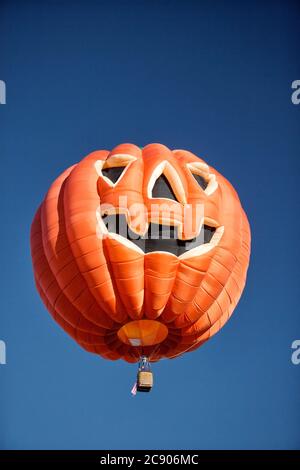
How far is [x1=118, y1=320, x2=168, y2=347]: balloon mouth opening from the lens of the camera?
1720cm

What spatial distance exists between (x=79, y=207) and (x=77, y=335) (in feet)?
8.16

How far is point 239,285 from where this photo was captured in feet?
59.3

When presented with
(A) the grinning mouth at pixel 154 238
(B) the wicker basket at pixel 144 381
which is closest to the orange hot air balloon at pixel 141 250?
(A) the grinning mouth at pixel 154 238

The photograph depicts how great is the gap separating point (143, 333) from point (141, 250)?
1699 mm

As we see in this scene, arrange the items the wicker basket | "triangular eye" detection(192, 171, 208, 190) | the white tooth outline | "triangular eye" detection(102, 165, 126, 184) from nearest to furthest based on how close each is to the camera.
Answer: the white tooth outline → "triangular eye" detection(102, 165, 126, 184) → "triangular eye" detection(192, 171, 208, 190) → the wicker basket

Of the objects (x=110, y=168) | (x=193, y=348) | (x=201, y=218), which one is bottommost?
(x=193, y=348)

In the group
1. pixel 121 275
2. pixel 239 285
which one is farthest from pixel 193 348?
pixel 121 275

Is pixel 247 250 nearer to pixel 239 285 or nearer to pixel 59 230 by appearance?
pixel 239 285

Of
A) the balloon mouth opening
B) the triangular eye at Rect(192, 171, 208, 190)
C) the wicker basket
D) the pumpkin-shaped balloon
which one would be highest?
the triangular eye at Rect(192, 171, 208, 190)

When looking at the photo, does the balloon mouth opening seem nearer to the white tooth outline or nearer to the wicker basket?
the wicker basket

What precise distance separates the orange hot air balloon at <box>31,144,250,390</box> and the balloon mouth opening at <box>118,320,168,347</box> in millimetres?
17

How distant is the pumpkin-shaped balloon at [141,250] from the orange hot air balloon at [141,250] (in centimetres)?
2

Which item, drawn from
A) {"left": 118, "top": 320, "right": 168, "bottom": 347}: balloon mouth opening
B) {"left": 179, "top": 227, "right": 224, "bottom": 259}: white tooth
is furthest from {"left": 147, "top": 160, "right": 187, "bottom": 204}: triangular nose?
{"left": 118, "top": 320, "right": 168, "bottom": 347}: balloon mouth opening

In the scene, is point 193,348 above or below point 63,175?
below
